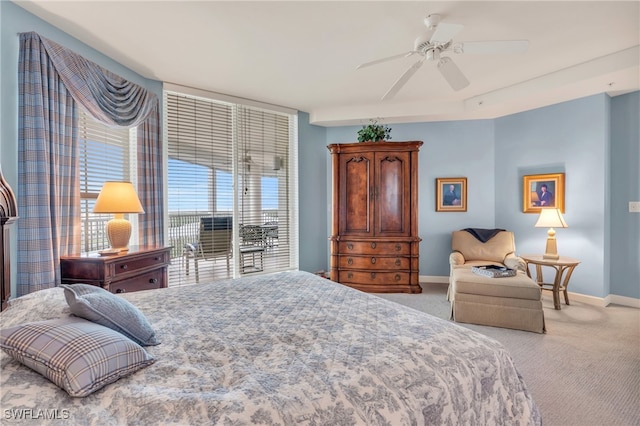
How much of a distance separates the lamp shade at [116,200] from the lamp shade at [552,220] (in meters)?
4.22

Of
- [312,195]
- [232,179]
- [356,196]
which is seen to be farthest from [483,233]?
[232,179]

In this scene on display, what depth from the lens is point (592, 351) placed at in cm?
252

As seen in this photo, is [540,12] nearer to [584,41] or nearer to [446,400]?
[584,41]

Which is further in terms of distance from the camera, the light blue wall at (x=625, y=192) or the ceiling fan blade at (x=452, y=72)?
the light blue wall at (x=625, y=192)

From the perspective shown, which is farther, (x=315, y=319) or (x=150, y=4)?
(x=150, y=4)

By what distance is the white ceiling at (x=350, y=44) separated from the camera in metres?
2.29

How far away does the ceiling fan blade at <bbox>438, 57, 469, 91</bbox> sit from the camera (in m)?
2.40

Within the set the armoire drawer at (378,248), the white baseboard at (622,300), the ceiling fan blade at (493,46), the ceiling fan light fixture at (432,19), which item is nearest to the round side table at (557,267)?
the white baseboard at (622,300)

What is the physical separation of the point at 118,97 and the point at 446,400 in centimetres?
341

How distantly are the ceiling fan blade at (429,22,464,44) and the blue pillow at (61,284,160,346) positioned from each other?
232 cm

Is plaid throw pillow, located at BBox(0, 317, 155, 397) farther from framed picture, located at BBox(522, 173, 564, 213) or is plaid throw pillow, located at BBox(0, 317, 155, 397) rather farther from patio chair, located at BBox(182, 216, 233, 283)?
framed picture, located at BBox(522, 173, 564, 213)

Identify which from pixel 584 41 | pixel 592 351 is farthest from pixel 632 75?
pixel 592 351

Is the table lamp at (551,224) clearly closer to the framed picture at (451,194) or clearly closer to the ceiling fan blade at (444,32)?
the framed picture at (451,194)

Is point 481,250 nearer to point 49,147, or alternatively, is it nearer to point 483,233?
point 483,233
